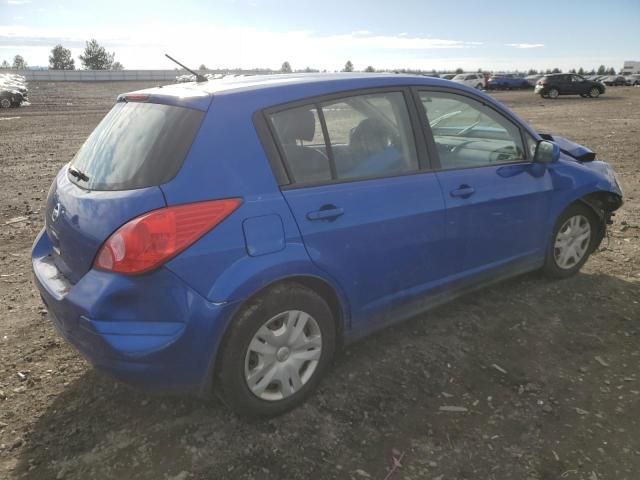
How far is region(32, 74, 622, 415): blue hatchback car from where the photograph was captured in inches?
92.9

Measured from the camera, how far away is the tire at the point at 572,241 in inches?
169

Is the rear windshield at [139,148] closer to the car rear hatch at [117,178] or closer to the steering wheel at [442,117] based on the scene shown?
the car rear hatch at [117,178]

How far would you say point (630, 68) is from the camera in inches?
3270

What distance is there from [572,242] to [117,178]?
3.61 meters

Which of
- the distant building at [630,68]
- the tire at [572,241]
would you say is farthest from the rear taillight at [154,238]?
the distant building at [630,68]

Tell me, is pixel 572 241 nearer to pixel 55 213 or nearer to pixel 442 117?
pixel 442 117

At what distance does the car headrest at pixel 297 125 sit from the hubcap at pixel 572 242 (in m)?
2.50

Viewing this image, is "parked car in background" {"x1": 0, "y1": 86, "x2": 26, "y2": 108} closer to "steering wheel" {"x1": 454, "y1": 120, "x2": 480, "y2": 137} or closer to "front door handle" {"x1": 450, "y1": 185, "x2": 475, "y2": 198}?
"steering wheel" {"x1": 454, "y1": 120, "x2": 480, "y2": 137}

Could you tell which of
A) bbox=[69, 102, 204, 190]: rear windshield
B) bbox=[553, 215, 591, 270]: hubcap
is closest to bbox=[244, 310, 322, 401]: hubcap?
bbox=[69, 102, 204, 190]: rear windshield

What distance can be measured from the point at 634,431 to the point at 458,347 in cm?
108

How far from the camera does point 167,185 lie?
239 centimetres

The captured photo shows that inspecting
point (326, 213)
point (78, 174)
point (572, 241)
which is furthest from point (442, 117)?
point (78, 174)

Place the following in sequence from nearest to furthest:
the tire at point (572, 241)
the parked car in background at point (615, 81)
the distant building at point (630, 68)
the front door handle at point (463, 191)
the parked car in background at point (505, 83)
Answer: the front door handle at point (463, 191), the tire at point (572, 241), the parked car in background at point (505, 83), the parked car in background at point (615, 81), the distant building at point (630, 68)

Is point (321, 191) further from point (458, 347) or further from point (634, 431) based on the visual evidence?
point (634, 431)
